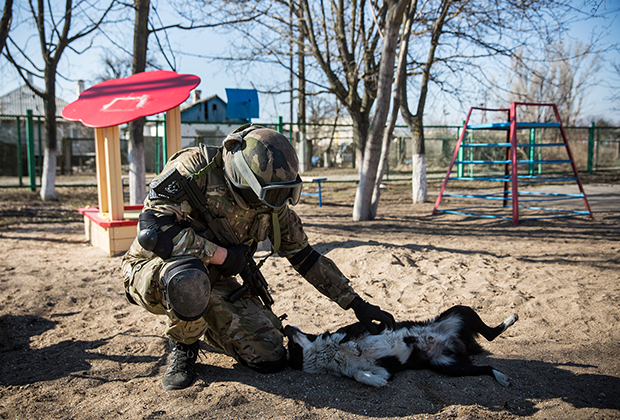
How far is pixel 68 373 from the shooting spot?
2.44 m

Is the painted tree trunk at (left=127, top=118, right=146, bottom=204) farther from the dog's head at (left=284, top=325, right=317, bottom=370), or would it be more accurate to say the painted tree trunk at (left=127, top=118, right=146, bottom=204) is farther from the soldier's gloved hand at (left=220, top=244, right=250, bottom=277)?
the dog's head at (left=284, top=325, right=317, bottom=370)

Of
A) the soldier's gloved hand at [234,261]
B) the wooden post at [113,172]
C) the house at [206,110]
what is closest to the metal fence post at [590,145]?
the wooden post at [113,172]

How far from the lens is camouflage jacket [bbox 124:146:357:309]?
2.29 meters

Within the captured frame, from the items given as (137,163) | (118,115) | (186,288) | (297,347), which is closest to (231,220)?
(186,288)

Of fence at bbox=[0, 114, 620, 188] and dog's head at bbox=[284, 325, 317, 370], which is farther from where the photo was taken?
fence at bbox=[0, 114, 620, 188]

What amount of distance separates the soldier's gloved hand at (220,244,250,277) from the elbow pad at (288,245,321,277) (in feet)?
1.17

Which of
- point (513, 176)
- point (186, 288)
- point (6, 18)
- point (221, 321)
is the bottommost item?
point (221, 321)

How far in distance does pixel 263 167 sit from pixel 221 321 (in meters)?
0.94

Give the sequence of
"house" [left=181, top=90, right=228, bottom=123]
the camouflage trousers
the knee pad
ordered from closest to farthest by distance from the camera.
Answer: the knee pad, the camouflage trousers, "house" [left=181, top=90, right=228, bottom=123]

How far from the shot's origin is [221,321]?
2479 millimetres

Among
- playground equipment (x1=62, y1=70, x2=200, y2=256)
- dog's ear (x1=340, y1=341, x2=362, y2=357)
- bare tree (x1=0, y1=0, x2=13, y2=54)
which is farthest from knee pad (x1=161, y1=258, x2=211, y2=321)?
bare tree (x1=0, y1=0, x2=13, y2=54)

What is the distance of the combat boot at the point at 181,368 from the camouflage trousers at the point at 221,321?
76 mm

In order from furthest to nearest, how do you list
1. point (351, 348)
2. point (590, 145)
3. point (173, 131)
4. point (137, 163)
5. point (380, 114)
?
point (590, 145), point (137, 163), point (380, 114), point (173, 131), point (351, 348)

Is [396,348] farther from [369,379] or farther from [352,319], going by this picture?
[352,319]
